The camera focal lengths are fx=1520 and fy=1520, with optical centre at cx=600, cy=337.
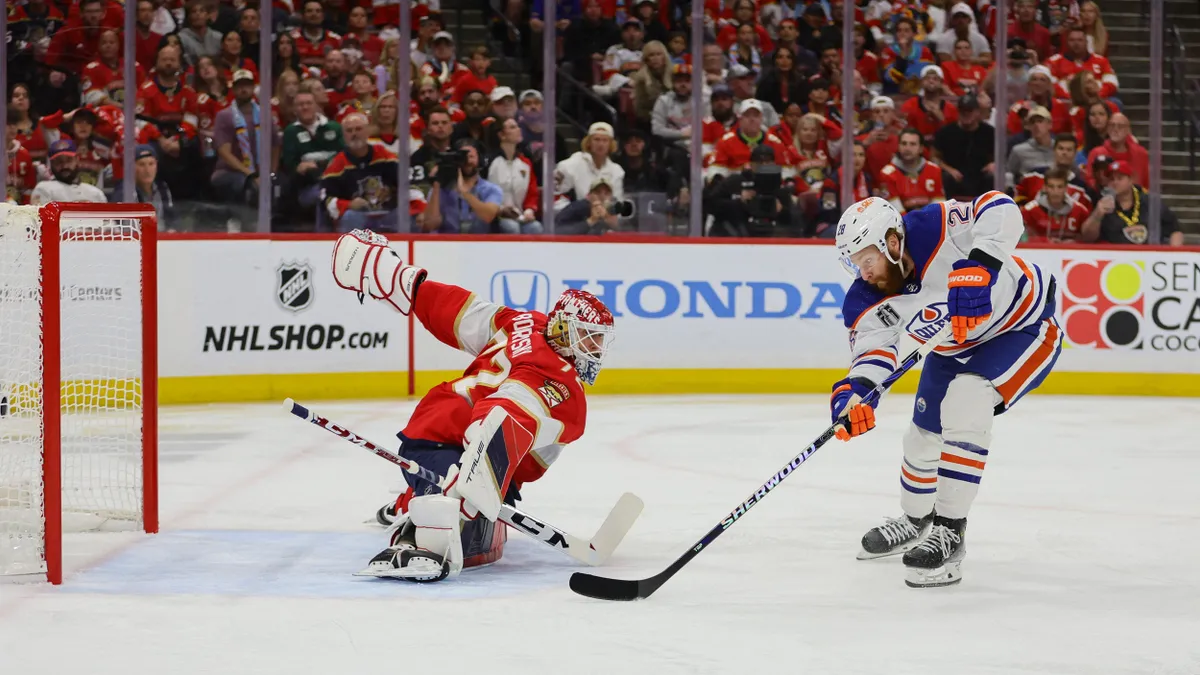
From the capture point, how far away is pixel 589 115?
851cm

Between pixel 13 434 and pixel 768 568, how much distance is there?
212 cm

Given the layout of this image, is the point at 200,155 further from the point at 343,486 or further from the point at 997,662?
the point at 997,662

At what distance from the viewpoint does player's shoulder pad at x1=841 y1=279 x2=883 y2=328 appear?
3.97 meters

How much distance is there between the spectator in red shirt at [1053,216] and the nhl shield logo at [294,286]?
4.08 metres

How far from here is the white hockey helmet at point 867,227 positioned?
3.80 meters

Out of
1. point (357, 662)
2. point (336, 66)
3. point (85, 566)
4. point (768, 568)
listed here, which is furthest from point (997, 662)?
point (336, 66)

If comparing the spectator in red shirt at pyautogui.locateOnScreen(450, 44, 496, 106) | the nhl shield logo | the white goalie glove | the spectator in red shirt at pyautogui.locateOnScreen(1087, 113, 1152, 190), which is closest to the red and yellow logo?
the spectator in red shirt at pyautogui.locateOnScreen(1087, 113, 1152, 190)

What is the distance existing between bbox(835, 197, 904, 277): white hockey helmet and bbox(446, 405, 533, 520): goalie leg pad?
93cm

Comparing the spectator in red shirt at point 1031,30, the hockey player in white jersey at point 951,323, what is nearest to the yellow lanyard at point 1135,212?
the spectator in red shirt at point 1031,30

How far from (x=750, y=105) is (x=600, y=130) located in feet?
2.96

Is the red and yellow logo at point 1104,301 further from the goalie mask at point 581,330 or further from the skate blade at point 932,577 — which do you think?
the goalie mask at point 581,330

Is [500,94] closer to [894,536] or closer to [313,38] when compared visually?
[313,38]

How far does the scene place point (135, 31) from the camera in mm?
7570

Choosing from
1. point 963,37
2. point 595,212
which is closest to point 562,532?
point 595,212
